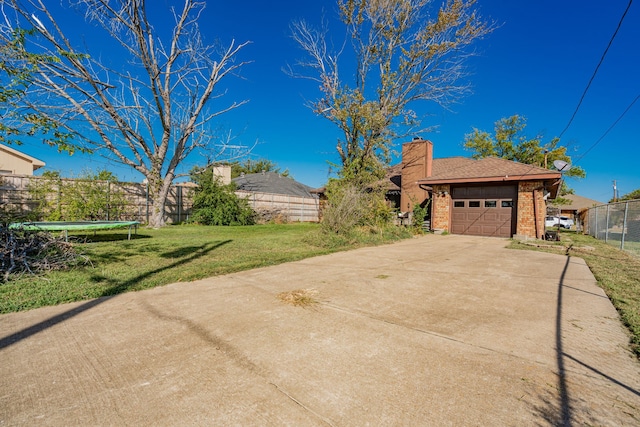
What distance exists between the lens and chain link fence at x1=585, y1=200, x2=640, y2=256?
913 cm

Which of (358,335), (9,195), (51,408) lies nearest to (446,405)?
(358,335)

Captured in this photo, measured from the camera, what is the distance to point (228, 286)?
4.46m

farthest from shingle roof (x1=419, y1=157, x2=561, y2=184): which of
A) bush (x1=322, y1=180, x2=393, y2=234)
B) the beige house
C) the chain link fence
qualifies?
the beige house

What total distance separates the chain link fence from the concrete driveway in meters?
7.53

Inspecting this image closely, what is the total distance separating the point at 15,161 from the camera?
21.1 m

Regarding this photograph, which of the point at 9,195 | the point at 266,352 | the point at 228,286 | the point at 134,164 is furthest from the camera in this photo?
the point at 134,164

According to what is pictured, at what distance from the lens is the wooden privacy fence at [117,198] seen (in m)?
11.3

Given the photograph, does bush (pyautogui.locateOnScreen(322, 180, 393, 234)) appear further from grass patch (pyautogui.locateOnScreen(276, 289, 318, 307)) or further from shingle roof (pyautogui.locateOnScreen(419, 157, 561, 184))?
grass patch (pyautogui.locateOnScreen(276, 289, 318, 307))

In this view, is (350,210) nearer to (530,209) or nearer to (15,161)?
(530,209)

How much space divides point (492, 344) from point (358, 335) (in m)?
1.19

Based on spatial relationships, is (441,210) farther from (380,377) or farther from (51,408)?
(51,408)

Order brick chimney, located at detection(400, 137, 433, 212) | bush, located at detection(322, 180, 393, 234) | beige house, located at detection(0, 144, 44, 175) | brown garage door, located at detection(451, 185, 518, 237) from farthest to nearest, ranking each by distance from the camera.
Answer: beige house, located at detection(0, 144, 44, 175) → brick chimney, located at detection(400, 137, 433, 212) → brown garage door, located at detection(451, 185, 518, 237) → bush, located at detection(322, 180, 393, 234)

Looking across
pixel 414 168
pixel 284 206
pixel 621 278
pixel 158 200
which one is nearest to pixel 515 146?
pixel 414 168

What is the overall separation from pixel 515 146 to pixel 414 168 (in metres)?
14.7
